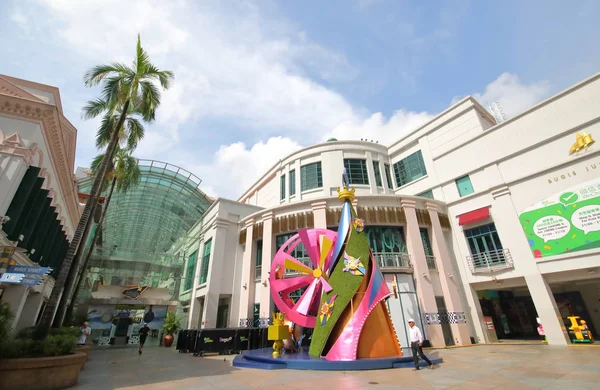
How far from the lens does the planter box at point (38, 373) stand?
6.11m

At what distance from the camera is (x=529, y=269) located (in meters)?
15.6

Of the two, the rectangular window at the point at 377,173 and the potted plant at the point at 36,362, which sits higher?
the rectangular window at the point at 377,173

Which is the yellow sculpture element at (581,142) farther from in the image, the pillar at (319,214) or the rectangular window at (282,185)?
the rectangular window at (282,185)

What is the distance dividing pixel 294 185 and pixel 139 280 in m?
17.1

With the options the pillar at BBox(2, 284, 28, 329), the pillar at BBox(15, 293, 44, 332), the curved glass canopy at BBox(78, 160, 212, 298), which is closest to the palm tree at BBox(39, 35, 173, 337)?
the pillar at BBox(2, 284, 28, 329)

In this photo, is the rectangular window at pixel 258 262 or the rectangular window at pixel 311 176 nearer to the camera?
the rectangular window at pixel 258 262

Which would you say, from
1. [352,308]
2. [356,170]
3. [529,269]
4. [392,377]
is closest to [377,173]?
[356,170]

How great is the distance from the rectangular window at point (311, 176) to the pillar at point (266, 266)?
214 inches

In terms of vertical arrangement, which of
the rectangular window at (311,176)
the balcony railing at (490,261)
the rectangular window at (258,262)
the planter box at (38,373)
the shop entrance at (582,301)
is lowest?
the planter box at (38,373)

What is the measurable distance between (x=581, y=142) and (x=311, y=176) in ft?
56.4

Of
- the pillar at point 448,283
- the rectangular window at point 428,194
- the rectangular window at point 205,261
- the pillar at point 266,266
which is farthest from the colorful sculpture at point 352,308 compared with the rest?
the rectangular window at point 205,261

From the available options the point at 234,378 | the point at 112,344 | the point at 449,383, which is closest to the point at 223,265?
the point at 112,344

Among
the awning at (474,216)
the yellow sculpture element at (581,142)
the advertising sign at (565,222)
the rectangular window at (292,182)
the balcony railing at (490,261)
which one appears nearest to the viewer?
the advertising sign at (565,222)

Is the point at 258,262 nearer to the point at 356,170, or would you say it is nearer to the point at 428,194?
the point at 356,170
